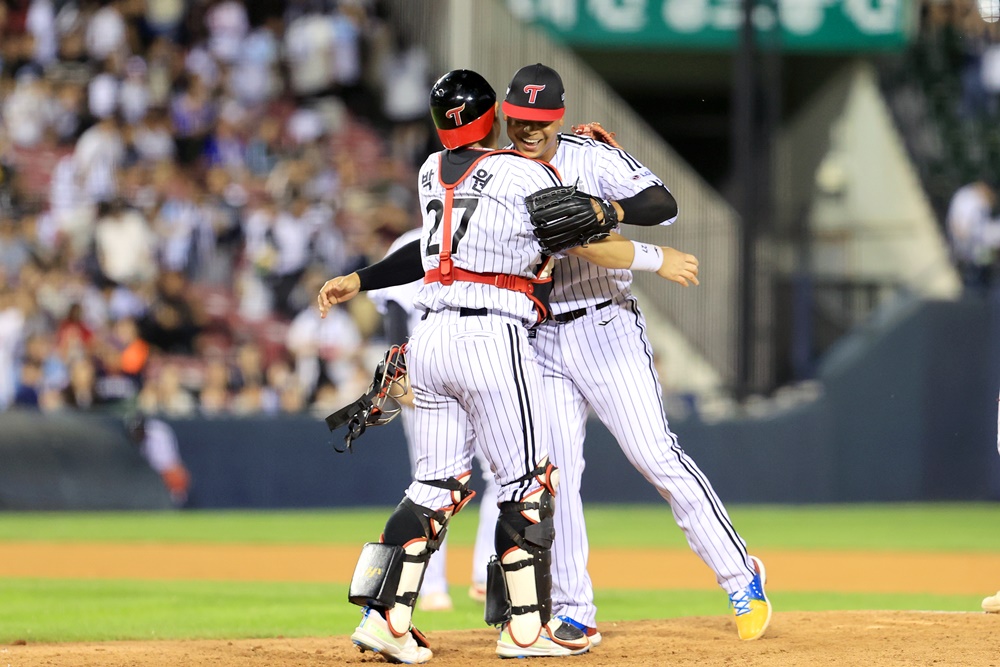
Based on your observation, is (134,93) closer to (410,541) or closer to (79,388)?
(79,388)

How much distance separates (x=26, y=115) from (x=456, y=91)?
12830 mm

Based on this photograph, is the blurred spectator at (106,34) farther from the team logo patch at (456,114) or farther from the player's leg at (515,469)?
the player's leg at (515,469)

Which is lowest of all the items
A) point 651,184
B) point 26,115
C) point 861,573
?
point 861,573

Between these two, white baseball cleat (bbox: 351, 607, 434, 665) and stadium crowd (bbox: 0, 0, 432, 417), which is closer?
white baseball cleat (bbox: 351, 607, 434, 665)

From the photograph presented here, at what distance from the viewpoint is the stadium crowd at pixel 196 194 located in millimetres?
14047

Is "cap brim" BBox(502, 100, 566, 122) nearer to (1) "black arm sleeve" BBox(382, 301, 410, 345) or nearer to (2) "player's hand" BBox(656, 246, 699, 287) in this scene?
(2) "player's hand" BBox(656, 246, 699, 287)

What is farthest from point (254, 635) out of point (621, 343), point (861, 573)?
point (861, 573)

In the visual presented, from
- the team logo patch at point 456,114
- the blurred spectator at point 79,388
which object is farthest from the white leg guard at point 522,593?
the blurred spectator at point 79,388

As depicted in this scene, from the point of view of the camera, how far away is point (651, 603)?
7598 mm

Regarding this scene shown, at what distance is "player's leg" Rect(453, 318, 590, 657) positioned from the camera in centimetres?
486

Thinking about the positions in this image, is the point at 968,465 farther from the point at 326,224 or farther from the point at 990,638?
the point at 990,638

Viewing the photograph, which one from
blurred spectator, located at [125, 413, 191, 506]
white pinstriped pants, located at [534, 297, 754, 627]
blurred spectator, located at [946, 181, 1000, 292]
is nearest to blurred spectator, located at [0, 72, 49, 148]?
blurred spectator, located at [125, 413, 191, 506]

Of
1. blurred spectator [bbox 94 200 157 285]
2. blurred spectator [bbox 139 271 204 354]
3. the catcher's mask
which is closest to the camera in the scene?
the catcher's mask

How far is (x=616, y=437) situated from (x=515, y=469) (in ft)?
1.92
